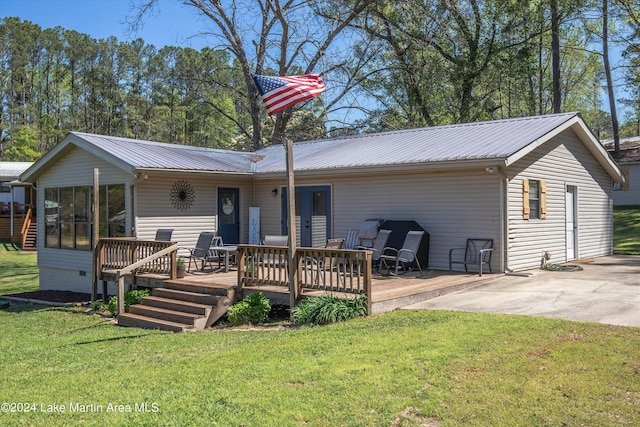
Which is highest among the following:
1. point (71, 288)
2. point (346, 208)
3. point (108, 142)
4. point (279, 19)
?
point (279, 19)

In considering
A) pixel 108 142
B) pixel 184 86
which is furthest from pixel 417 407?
pixel 184 86

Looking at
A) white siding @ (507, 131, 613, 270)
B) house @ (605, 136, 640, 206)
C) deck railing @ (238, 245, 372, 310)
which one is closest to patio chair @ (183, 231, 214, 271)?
deck railing @ (238, 245, 372, 310)

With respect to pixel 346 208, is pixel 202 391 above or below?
below

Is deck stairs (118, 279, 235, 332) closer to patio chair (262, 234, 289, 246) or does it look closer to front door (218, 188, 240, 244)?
patio chair (262, 234, 289, 246)

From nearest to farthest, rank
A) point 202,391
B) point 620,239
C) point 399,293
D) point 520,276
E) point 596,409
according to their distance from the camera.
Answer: point 596,409 → point 202,391 → point 399,293 → point 520,276 → point 620,239

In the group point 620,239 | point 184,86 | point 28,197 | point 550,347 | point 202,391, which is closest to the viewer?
point 202,391

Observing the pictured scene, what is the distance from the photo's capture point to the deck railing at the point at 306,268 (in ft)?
26.2

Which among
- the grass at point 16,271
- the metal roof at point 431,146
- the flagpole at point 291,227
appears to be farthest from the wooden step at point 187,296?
the grass at point 16,271

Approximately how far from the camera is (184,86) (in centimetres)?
4553

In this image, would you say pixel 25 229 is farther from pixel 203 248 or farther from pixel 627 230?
pixel 627 230

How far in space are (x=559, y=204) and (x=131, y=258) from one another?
10072 mm

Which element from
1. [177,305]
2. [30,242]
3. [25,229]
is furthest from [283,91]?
[25,229]

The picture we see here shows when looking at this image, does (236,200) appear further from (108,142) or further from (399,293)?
(399,293)

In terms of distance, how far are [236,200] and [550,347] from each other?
35.3 feet
